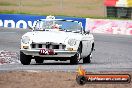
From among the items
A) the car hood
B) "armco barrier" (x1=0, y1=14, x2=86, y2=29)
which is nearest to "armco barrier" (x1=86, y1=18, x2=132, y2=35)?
"armco barrier" (x1=0, y1=14, x2=86, y2=29)

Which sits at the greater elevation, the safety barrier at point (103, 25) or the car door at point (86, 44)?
the car door at point (86, 44)

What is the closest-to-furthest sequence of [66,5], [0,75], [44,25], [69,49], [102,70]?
[0,75] < [102,70] < [69,49] < [44,25] < [66,5]

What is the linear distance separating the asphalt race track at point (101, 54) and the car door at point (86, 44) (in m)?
A: 0.41

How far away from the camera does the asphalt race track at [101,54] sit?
51.3 feet

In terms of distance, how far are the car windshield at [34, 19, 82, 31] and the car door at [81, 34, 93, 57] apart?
404mm

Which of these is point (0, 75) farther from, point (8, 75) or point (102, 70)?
point (102, 70)

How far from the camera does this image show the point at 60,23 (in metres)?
17.7

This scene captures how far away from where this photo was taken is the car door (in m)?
17.1

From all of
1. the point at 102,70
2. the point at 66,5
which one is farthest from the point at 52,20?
the point at 66,5

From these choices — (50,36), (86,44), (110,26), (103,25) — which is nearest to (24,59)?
(50,36)

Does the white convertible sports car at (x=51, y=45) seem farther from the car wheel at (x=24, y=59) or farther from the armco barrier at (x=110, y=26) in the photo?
the armco barrier at (x=110, y=26)

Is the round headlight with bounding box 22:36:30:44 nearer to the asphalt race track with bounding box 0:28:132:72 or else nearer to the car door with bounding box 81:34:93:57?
the asphalt race track with bounding box 0:28:132:72

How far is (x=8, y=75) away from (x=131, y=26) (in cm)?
2302

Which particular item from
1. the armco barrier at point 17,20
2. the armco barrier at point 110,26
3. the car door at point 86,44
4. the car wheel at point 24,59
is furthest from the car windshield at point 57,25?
the armco barrier at point 17,20
